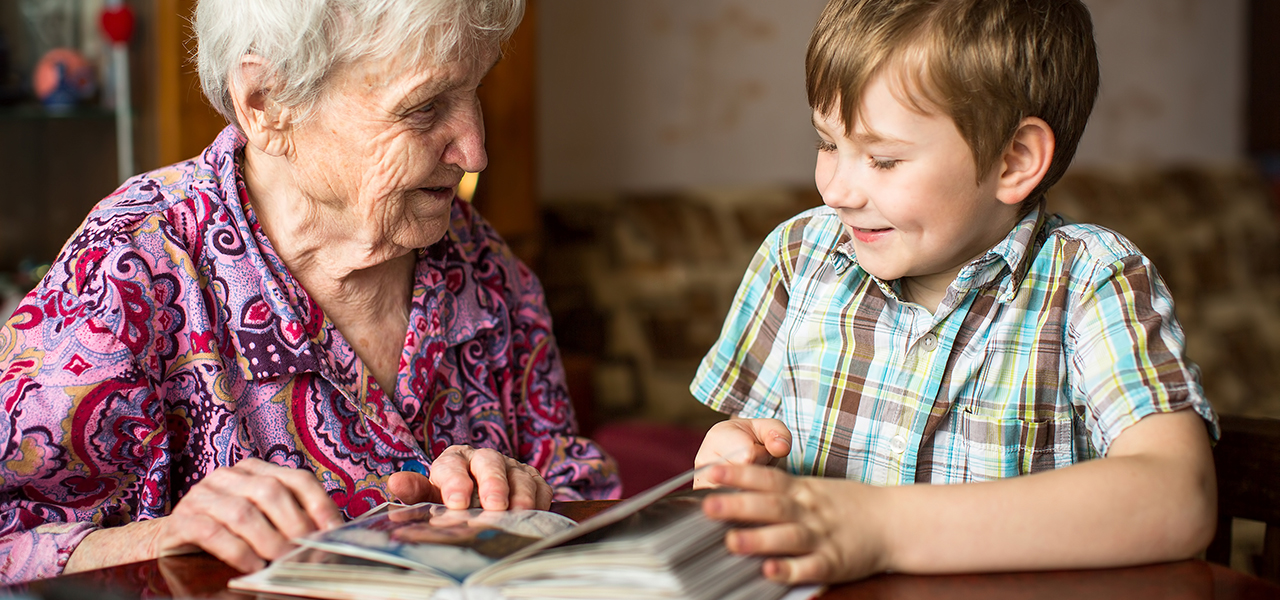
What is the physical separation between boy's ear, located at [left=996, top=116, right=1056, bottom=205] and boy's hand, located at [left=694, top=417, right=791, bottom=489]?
32 centimetres

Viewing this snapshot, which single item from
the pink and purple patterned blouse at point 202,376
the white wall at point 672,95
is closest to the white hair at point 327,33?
the pink and purple patterned blouse at point 202,376

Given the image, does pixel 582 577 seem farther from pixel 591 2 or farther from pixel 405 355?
pixel 591 2

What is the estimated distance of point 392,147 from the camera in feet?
3.53

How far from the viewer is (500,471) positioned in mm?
955

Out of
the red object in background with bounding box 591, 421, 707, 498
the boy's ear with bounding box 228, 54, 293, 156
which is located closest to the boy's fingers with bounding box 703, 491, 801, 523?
the boy's ear with bounding box 228, 54, 293, 156

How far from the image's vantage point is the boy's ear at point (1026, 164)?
1009mm

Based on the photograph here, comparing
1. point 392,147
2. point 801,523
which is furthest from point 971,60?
point 392,147

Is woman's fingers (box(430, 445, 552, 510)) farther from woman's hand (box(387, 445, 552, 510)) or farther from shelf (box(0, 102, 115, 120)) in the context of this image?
shelf (box(0, 102, 115, 120))

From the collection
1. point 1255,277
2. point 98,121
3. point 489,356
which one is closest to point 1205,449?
point 489,356

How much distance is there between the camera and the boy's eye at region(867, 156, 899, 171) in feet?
3.19

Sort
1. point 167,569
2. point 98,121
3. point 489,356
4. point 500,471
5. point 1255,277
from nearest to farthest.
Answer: point 167,569 → point 500,471 → point 489,356 → point 98,121 → point 1255,277

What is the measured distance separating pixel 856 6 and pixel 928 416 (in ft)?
1.35

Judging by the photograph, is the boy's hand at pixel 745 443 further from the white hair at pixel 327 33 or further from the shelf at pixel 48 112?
the shelf at pixel 48 112

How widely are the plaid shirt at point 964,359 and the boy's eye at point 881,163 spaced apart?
13 cm
